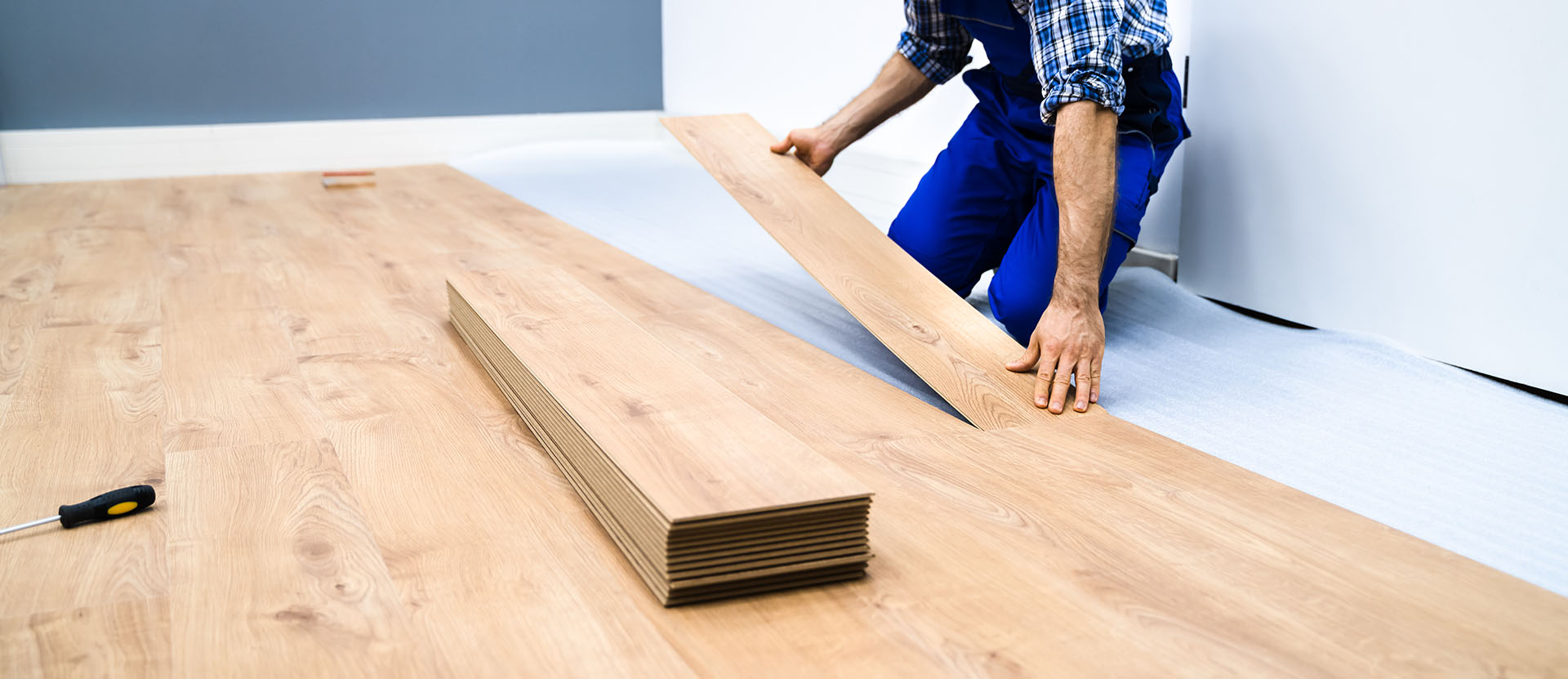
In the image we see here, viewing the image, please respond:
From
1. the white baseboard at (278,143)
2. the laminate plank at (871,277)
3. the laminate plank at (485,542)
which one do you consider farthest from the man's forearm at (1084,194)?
the white baseboard at (278,143)

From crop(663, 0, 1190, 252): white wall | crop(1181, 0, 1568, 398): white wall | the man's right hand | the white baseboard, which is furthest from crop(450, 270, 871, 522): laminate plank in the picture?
the white baseboard

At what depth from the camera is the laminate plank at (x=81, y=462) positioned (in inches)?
48.0

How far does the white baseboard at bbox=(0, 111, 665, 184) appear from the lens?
209 inches

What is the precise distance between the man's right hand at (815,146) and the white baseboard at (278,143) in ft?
12.9

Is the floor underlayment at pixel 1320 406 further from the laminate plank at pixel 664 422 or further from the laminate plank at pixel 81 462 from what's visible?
the laminate plank at pixel 81 462

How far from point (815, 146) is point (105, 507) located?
1701mm

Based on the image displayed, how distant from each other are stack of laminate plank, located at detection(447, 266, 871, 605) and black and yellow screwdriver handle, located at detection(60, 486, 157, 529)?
52 centimetres

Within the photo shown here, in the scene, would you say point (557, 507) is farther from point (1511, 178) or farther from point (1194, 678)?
point (1511, 178)

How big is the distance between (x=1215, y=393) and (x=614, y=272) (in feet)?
5.33

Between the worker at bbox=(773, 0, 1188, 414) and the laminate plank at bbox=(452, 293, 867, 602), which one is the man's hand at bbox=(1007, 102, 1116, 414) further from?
the laminate plank at bbox=(452, 293, 867, 602)

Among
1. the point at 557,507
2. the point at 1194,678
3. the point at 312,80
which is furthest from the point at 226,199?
the point at 1194,678

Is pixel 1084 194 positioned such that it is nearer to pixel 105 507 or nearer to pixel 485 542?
pixel 485 542

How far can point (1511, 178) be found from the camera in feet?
6.50

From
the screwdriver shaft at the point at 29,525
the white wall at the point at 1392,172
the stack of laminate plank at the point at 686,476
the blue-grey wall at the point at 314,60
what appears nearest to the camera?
the stack of laminate plank at the point at 686,476
